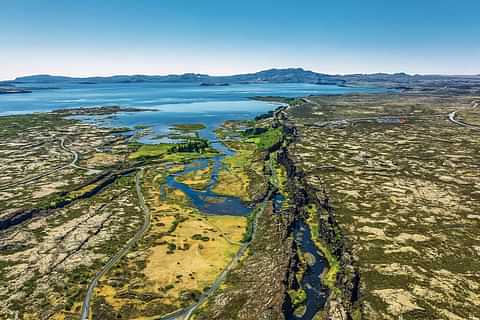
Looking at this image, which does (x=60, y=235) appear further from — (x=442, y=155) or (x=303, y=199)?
(x=442, y=155)

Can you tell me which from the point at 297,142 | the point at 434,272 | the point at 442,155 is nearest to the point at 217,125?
the point at 297,142

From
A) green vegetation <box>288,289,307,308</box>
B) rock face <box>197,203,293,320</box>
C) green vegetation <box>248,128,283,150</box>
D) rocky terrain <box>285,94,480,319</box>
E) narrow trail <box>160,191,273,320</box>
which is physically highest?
green vegetation <box>248,128,283,150</box>

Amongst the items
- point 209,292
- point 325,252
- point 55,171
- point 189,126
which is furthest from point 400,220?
point 189,126

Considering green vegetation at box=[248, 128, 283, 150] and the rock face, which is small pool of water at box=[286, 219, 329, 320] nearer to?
the rock face

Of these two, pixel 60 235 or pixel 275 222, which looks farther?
pixel 275 222

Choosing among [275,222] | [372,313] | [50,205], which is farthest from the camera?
[50,205]

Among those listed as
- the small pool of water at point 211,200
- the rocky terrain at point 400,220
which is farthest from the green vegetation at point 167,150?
the rocky terrain at point 400,220

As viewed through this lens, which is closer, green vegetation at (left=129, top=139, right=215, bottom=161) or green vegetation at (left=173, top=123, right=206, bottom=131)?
green vegetation at (left=129, top=139, right=215, bottom=161)

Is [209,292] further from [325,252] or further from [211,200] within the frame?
[211,200]

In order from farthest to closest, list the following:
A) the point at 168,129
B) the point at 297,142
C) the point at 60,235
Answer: the point at 168,129, the point at 297,142, the point at 60,235

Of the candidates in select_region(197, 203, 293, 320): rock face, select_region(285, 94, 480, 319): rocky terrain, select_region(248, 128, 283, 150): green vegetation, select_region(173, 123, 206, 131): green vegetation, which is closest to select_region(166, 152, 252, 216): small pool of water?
select_region(197, 203, 293, 320): rock face
